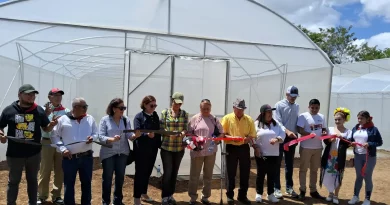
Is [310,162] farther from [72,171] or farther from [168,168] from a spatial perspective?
[72,171]

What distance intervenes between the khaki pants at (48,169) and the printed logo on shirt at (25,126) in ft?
2.57

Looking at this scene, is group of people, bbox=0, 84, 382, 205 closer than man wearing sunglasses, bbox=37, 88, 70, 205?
Yes

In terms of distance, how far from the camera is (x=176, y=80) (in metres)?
6.66

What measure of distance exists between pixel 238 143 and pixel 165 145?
1.00 metres

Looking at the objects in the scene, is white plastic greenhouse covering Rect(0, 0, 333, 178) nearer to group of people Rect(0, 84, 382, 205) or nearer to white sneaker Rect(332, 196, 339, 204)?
group of people Rect(0, 84, 382, 205)

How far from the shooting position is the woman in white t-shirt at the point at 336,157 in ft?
18.9

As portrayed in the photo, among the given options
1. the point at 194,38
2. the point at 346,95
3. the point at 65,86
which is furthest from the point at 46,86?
the point at 346,95

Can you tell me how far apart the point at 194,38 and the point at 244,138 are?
7.61 ft

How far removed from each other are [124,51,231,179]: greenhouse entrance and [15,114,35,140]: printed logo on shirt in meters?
2.17

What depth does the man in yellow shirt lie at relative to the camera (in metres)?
5.30

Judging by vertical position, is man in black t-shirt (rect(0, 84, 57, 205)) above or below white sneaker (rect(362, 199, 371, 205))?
above

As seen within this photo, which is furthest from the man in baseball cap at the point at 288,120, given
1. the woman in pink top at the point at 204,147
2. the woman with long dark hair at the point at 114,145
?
the woman with long dark hair at the point at 114,145

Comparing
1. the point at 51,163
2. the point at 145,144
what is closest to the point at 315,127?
the point at 145,144

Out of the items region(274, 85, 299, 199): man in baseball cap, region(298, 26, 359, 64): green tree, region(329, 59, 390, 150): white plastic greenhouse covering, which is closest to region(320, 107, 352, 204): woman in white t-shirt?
region(274, 85, 299, 199): man in baseball cap
